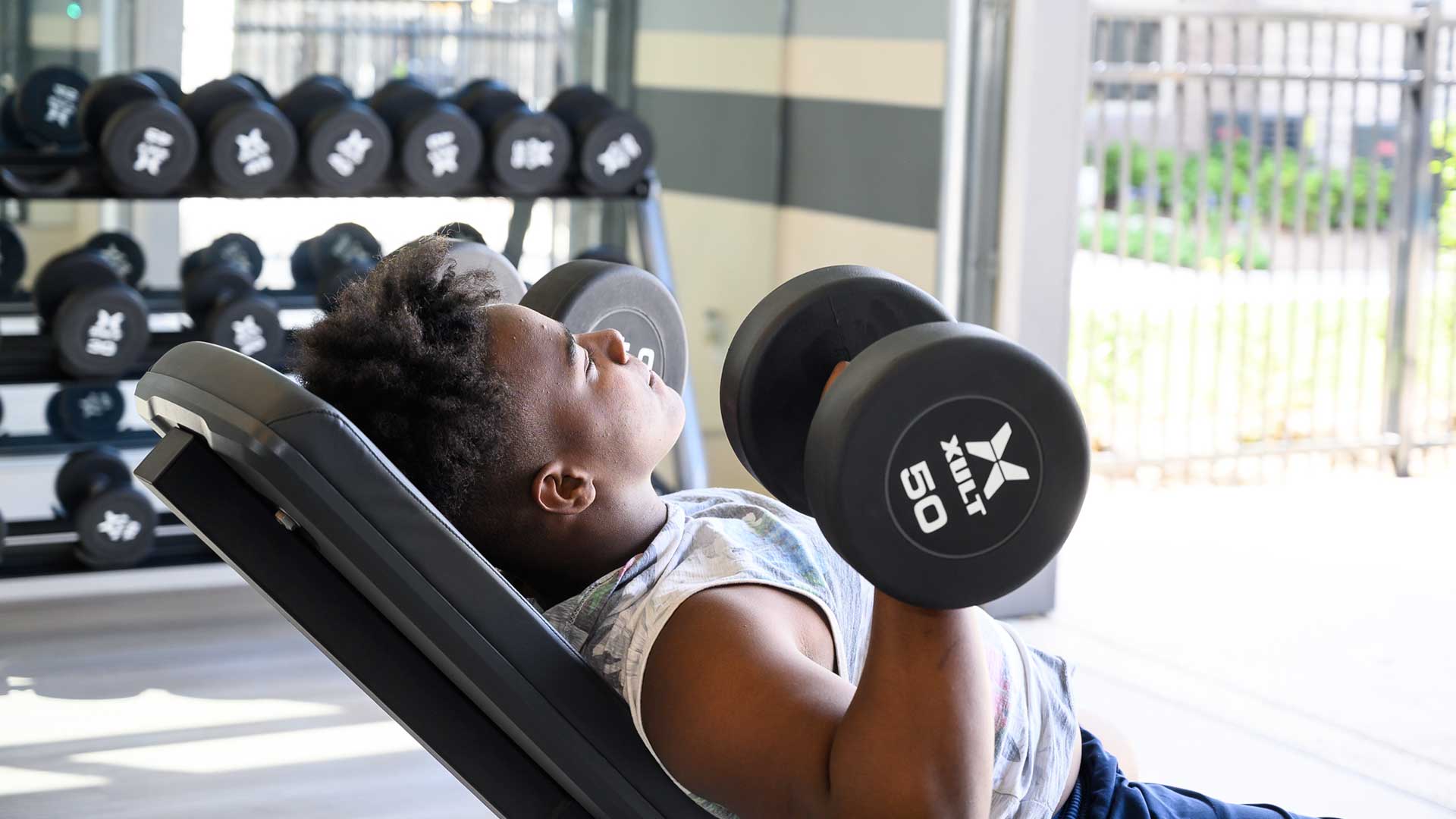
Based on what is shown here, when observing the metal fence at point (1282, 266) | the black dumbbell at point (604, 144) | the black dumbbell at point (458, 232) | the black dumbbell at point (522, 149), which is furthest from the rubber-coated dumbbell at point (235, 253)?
the metal fence at point (1282, 266)

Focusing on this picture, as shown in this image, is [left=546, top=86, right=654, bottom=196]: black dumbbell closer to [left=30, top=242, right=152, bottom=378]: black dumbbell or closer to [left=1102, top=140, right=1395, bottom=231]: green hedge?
[left=30, top=242, right=152, bottom=378]: black dumbbell

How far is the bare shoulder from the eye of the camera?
79cm

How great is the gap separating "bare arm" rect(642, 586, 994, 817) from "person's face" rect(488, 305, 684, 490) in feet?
0.58

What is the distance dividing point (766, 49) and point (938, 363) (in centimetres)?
247

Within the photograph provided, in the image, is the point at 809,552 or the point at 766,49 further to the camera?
the point at 766,49

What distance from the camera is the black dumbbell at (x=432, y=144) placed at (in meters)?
2.51

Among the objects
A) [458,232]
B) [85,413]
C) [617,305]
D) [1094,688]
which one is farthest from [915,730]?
[85,413]

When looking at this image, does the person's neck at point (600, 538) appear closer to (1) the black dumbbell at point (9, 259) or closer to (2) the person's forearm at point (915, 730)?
(2) the person's forearm at point (915, 730)

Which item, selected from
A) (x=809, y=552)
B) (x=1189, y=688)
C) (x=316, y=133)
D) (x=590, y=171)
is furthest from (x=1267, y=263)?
(x=809, y=552)

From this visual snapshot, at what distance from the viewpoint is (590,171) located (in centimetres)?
263

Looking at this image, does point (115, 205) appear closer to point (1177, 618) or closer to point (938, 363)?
point (1177, 618)

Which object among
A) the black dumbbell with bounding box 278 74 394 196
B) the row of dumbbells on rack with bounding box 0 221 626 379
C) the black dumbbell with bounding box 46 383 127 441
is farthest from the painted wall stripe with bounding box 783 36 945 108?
the black dumbbell with bounding box 46 383 127 441

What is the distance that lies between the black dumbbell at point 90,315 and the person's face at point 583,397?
60.7 inches

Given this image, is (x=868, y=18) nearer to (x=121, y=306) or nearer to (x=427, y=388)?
(x=121, y=306)
